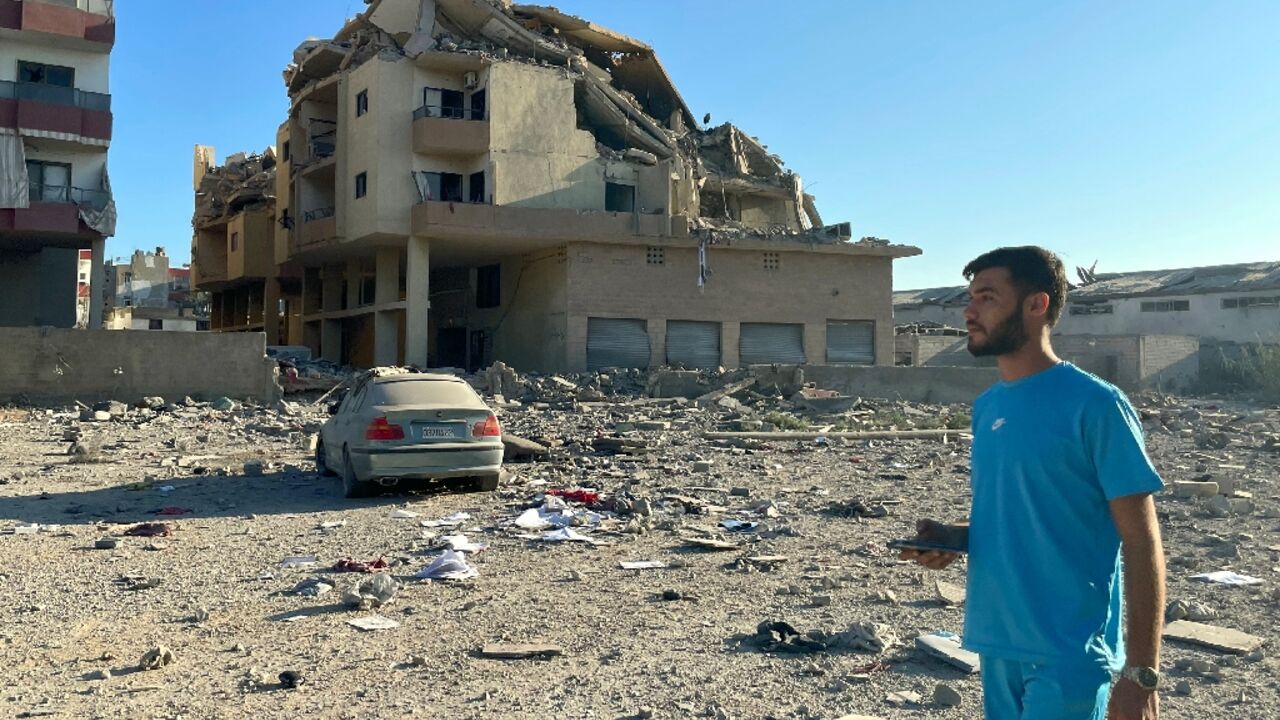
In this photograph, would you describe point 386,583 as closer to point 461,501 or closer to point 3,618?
point 3,618

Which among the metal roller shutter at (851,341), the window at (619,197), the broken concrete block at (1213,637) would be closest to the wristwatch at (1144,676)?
the broken concrete block at (1213,637)

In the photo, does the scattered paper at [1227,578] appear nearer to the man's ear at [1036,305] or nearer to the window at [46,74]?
the man's ear at [1036,305]

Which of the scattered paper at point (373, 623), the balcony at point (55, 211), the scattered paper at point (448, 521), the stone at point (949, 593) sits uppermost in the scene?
the balcony at point (55, 211)

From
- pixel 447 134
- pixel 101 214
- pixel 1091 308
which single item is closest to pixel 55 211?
pixel 101 214

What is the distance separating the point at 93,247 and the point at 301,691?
3107cm

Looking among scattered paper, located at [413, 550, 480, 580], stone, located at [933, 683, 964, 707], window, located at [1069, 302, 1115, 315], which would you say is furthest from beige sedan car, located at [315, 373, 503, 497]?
window, located at [1069, 302, 1115, 315]

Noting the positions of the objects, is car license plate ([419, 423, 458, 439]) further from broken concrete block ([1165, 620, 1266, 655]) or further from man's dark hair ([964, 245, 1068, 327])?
man's dark hair ([964, 245, 1068, 327])

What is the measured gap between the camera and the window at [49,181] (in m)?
30.5

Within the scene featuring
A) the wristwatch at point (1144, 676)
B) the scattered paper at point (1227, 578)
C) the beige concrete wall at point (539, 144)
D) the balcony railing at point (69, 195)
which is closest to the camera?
the wristwatch at point (1144, 676)

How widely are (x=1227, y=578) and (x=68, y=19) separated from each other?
3346 cm

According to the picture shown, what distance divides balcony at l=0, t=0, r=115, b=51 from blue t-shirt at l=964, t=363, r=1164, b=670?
1350 inches

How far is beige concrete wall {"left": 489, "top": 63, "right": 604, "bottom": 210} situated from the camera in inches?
1374

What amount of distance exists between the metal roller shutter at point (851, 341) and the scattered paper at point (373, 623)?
35027mm

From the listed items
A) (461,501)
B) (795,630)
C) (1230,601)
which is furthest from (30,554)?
(1230,601)
